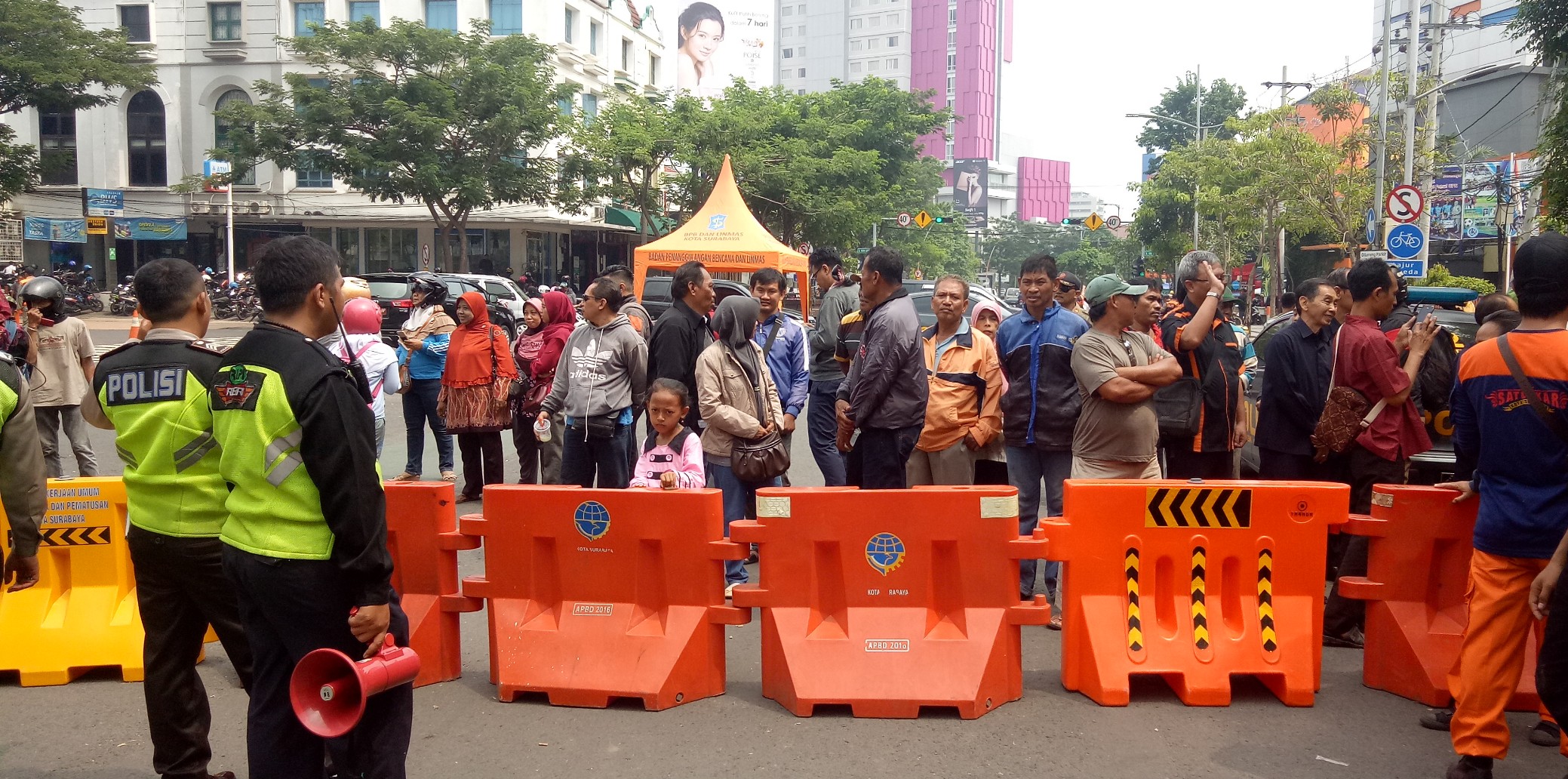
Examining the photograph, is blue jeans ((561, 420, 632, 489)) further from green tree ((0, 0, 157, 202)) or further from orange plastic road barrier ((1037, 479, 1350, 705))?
green tree ((0, 0, 157, 202))

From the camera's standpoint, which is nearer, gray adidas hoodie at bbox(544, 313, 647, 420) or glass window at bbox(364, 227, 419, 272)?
gray adidas hoodie at bbox(544, 313, 647, 420)

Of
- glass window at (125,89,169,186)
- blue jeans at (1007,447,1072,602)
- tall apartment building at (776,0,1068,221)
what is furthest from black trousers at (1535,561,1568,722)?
tall apartment building at (776,0,1068,221)

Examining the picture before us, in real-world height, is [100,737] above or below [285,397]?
below

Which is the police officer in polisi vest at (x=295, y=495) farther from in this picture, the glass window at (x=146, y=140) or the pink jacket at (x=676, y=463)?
the glass window at (x=146, y=140)

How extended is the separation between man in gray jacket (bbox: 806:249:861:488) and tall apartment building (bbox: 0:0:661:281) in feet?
118

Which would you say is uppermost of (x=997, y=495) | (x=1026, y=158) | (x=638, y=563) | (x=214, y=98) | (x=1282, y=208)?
(x=1026, y=158)

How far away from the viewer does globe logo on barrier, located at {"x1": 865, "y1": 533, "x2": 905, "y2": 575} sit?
503 cm

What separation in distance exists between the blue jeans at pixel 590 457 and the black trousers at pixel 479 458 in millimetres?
2631

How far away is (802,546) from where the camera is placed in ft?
16.6

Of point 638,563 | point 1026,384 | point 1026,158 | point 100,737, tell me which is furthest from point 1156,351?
point 1026,158

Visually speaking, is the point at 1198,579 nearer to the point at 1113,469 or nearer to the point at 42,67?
the point at 1113,469

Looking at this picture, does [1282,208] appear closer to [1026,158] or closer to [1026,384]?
[1026,384]

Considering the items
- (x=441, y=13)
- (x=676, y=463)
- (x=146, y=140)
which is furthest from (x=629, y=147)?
(x=676, y=463)

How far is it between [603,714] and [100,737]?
201 cm
